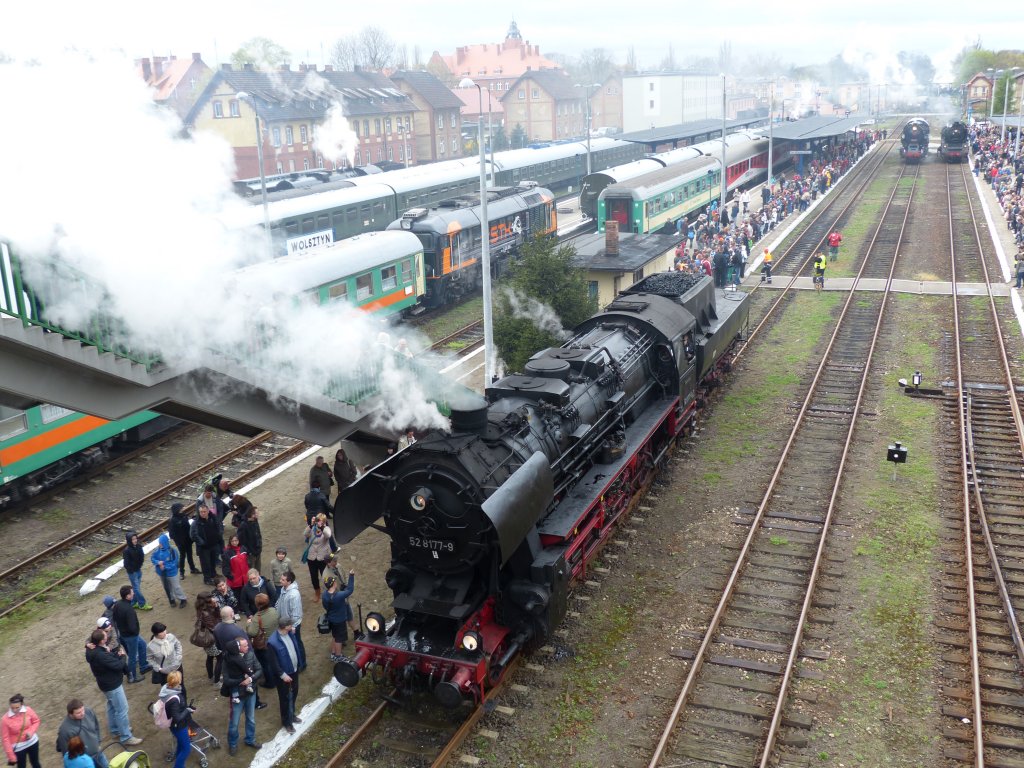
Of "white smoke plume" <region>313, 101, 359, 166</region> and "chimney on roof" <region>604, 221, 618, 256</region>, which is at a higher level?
"white smoke plume" <region>313, 101, 359, 166</region>

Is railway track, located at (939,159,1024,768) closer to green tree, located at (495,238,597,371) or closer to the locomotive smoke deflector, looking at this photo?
the locomotive smoke deflector

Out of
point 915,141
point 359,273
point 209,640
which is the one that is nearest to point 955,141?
point 915,141

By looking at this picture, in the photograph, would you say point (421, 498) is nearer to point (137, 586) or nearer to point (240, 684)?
point (240, 684)

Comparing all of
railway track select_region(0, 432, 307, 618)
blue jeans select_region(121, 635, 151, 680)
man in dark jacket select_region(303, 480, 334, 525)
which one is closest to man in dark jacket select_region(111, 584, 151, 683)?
blue jeans select_region(121, 635, 151, 680)

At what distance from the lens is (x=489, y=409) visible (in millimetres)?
11117

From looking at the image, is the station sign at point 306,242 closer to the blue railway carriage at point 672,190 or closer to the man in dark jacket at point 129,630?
the man in dark jacket at point 129,630

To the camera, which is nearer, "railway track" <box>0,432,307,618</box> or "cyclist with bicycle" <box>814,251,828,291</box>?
"railway track" <box>0,432,307,618</box>

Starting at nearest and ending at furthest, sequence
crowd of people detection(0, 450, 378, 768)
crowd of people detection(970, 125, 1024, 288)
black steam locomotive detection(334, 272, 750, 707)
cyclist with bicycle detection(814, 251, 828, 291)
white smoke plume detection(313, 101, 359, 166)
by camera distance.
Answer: crowd of people detection(0, 450, 378, 768) < black steam locomotive detection(334, 272, 750, 707) < cyclist with bicycle detection(814, 251, 828, 291) < crowd of people detection(970, 125, 1024, 288) < white smoke plume detection(313, 101, 359, 166)

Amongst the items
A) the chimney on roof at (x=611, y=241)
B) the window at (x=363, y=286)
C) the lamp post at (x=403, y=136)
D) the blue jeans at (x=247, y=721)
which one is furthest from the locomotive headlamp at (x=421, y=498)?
the lamp post at (x=403, y=136)

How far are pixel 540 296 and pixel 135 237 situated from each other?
421 inches

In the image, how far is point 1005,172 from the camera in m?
46.5

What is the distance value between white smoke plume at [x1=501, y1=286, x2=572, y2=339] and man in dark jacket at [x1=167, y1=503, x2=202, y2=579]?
8.23 m

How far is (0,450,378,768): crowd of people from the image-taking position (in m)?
8.52

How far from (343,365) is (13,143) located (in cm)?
486
